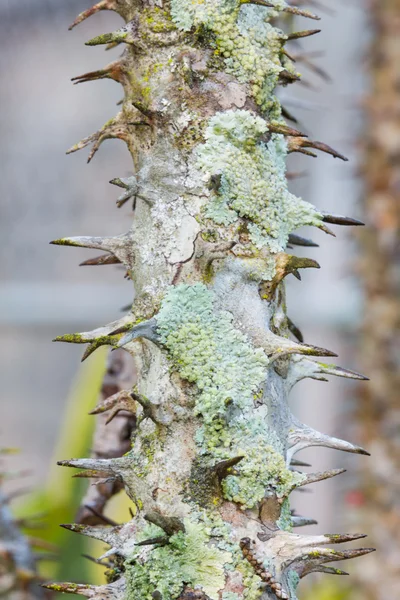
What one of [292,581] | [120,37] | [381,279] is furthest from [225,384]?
[381,279]

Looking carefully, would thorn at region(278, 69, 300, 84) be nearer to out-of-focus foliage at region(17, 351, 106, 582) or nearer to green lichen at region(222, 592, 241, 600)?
green lichen at region(222, 592, 241, 600)

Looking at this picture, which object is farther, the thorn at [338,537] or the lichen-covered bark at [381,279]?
the lichen-covered bark at [381,279]

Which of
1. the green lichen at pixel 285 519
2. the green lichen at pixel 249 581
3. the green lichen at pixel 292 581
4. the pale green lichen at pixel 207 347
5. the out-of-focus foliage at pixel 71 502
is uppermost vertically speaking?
the pale green lichen at pixel 207 347

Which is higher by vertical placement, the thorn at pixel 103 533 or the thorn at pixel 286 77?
the thorn at pixel 286 77

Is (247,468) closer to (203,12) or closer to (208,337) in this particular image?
(208,337)

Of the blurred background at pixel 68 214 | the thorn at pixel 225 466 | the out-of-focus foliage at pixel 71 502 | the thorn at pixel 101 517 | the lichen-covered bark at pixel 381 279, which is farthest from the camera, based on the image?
the blurred background at pixel 68 214

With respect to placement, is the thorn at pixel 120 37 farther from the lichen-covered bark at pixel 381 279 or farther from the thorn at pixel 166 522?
the lichen-covered bark at pixel 381 279

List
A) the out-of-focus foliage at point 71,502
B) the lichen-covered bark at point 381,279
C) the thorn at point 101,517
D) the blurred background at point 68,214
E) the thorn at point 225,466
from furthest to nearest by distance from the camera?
1. the blurred background at point 68,214
2. the lichen-covered bark at point 381,279
3. the out-of-focus foliage at point 71,502
4. the thorn at point 101,517
5. the thorn at point 225,466

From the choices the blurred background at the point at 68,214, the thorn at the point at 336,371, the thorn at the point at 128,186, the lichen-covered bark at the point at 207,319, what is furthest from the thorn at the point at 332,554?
the blurred background at the point at 68,214
